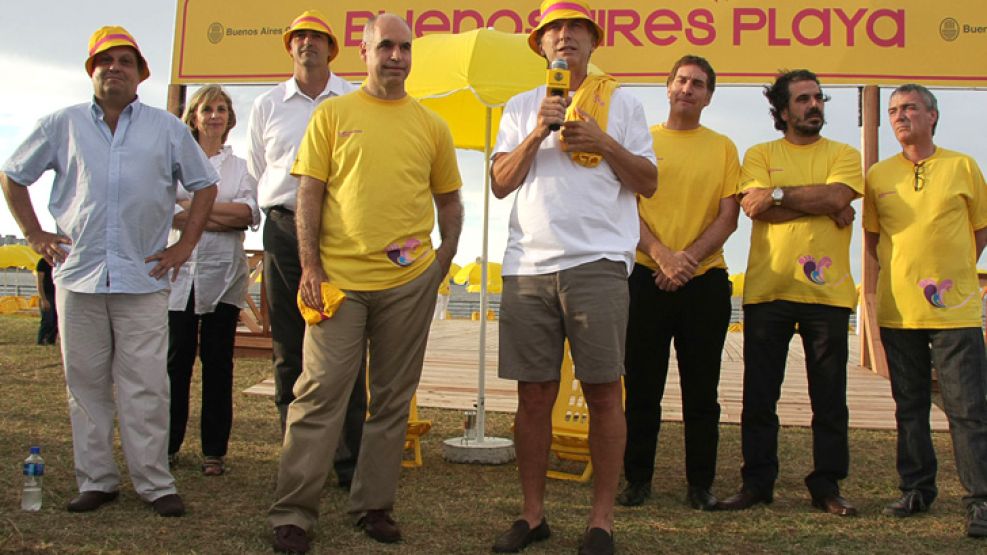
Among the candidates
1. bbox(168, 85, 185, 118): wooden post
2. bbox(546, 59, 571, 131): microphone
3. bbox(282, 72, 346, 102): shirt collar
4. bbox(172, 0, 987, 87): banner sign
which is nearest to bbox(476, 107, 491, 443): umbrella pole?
bbox(282, 72, 346, 102): shirt collar

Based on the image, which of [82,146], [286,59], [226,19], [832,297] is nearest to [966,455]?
[832,297]

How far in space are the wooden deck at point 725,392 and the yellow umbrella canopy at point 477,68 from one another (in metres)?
2.70

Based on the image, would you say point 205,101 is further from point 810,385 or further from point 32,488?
point 810,385

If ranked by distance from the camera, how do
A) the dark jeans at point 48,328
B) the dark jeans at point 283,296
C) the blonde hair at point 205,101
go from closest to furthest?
the dark jeans at point 283,296, the blonde hair at point 205,101, the dark jeans at point 48,328

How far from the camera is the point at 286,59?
9188 millimetres

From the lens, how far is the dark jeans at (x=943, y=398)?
3.77m

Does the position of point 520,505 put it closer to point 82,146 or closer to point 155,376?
point 155,376

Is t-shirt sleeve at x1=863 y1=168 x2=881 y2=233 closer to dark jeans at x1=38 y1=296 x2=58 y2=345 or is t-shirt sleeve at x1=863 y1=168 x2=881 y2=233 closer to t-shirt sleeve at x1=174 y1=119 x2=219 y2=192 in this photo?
t-shirt sleeve at x1=174 y1=119 x2=219 y2=192

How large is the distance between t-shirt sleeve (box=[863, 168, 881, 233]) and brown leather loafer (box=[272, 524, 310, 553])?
9.54 ft

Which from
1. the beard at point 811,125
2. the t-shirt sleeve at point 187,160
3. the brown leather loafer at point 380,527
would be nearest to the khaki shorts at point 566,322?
the brown leather loafer at point 380,527

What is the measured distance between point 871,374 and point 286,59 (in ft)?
21.8

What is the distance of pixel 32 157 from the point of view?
3.53 metres

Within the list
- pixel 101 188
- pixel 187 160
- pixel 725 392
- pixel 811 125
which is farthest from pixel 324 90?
pixel 725 392

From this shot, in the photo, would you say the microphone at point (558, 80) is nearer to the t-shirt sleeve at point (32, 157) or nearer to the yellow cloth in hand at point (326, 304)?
the yellow cloth in hand at point (326, 304)
